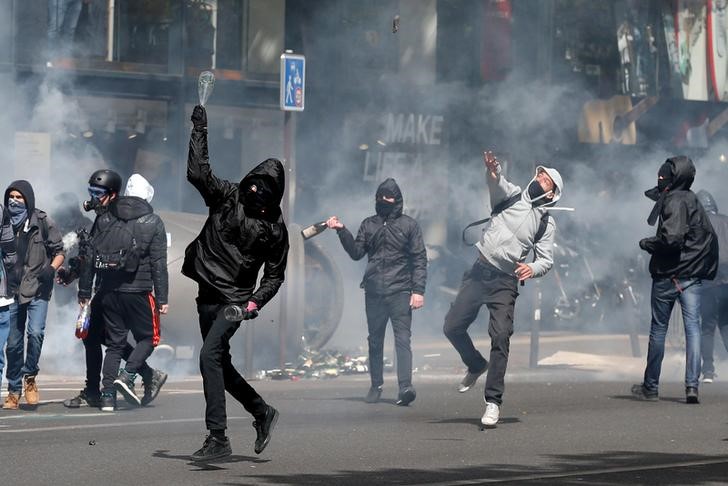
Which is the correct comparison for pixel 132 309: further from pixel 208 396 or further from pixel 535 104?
pixel 535 104

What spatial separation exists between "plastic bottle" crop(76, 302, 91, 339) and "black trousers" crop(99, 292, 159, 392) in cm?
11

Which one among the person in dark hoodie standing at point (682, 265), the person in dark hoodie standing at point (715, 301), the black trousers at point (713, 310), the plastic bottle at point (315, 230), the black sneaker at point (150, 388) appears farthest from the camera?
the black trousers at point (713, 310)

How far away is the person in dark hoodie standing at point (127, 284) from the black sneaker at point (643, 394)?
3.27m

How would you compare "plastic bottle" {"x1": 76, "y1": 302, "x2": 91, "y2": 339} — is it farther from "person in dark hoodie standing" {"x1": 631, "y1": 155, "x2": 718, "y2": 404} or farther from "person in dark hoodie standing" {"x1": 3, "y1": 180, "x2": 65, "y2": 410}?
"person in dark hoodie standing" {"x1": 631, "y1": 155, "x2": 718, "y2": 404}

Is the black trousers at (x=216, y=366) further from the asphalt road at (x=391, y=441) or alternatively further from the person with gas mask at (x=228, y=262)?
the asphalt road at (x=391, y=441)

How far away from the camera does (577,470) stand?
24.1ft

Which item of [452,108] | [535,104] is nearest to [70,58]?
[452,108]

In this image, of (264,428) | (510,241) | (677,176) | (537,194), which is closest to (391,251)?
(510,241)

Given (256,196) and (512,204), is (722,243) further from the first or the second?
(256,196)

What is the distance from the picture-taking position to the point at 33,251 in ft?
32.6

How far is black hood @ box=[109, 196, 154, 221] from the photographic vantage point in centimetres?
991

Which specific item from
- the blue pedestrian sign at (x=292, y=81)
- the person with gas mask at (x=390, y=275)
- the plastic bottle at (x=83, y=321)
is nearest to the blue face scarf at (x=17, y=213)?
the plastic bottle at (x=83, y=321)

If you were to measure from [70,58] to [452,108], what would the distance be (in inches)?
194

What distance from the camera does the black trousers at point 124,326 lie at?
387 inches
